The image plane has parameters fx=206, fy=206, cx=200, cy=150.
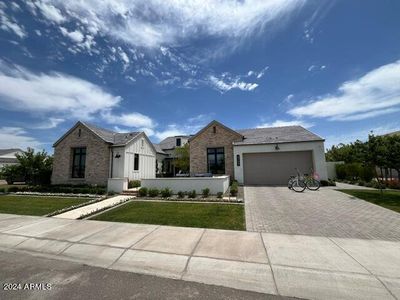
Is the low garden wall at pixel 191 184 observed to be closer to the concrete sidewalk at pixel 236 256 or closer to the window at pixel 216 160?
the window at pixel 216 160

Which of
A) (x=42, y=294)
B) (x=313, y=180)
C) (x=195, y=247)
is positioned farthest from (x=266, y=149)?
(x=42, y=294)

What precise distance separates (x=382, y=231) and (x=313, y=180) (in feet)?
29.7

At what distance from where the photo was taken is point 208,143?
20016 mm

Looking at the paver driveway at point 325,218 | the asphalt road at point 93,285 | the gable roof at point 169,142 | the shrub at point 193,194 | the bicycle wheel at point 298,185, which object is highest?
the gable roof at point 169,142

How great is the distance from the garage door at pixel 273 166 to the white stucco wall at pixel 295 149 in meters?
0.52

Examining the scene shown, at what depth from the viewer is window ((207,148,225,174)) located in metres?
19.6

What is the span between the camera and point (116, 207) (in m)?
10.2

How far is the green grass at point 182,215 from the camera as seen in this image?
7230 millimetres

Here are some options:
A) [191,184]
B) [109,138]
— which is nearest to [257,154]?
[191,184]

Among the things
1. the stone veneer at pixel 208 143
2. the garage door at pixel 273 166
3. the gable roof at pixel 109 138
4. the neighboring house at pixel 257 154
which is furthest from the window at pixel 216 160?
the gable roof at pixel 109 138

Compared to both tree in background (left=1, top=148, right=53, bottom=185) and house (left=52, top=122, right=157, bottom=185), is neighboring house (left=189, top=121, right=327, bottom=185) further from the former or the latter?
tree in background (left=1, top=148, right=53, bottom=185)

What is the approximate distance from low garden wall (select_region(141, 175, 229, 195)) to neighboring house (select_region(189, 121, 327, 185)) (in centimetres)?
538

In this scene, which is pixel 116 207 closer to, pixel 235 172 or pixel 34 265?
pixel 34 265

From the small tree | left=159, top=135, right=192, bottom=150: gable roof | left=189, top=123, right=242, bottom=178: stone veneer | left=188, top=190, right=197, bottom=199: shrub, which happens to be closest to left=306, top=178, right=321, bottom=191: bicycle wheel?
left=189, top=123, right=242, bottom=178: stone veneer
